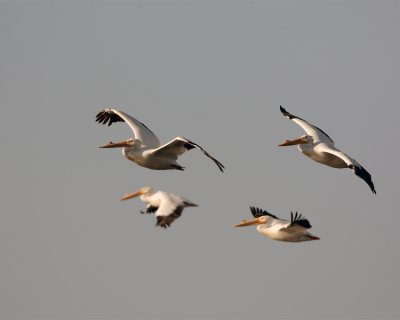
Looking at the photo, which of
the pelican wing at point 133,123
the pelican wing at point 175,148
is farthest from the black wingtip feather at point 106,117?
the pelican wing at point 175,148

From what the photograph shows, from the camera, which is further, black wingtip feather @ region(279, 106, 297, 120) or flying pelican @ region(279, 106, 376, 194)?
black wingtip feather @ region(279, 106, 297, 120)

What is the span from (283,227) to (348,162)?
1.71m

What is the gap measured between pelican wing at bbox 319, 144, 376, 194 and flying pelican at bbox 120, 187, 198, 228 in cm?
351

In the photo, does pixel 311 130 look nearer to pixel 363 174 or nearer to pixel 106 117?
pixel 363 174

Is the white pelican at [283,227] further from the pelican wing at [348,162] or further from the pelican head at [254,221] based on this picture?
the pelican wing at [348,162]

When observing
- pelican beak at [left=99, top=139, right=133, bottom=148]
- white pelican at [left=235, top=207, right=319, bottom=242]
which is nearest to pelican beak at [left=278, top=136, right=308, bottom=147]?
white pelican at [left=235, top=207, right=319, bottom=242]

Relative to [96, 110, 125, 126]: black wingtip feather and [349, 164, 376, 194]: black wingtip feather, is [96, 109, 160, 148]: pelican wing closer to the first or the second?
[96, 110, 125, 126]: black wingtip feather

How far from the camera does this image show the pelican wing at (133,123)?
2230 cm

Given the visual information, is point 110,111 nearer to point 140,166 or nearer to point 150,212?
point 140,166

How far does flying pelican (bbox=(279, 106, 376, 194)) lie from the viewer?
20.6m

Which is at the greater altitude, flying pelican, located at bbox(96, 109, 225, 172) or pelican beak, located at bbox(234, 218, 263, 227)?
flying pelican, located at bbox(96, 109, 225, 172)

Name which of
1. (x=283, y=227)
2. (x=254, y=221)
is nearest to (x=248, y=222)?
(x=254, y=221)

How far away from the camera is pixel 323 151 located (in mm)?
21750

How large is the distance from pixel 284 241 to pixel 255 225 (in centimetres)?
113
